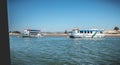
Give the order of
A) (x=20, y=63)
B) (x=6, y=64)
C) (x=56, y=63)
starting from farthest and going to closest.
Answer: (x=56, y=63), (x=20, y=63), (x=6, y=64)

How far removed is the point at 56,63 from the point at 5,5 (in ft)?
4.89

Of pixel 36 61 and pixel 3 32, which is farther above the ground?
pixel 3 32

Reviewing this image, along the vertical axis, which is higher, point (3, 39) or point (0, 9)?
point (0, 9)

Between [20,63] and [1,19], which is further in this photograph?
[20,63]

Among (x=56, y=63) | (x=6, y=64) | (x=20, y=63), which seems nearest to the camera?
(x=6, y=64)

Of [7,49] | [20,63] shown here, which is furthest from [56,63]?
[7,49]

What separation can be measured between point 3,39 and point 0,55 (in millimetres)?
117

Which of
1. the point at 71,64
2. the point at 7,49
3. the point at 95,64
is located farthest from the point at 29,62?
the point at 7,49

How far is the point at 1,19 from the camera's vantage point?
1.55 metres

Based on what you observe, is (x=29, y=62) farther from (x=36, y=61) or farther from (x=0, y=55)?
(x=0, y=55)

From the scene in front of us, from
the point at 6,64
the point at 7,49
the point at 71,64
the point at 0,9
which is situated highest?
the point at 0,9

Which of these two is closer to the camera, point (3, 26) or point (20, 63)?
point (3, 26)

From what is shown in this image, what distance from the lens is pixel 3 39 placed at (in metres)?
1.55

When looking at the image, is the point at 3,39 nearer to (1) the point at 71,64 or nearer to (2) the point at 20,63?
(2) the point at 20,63
